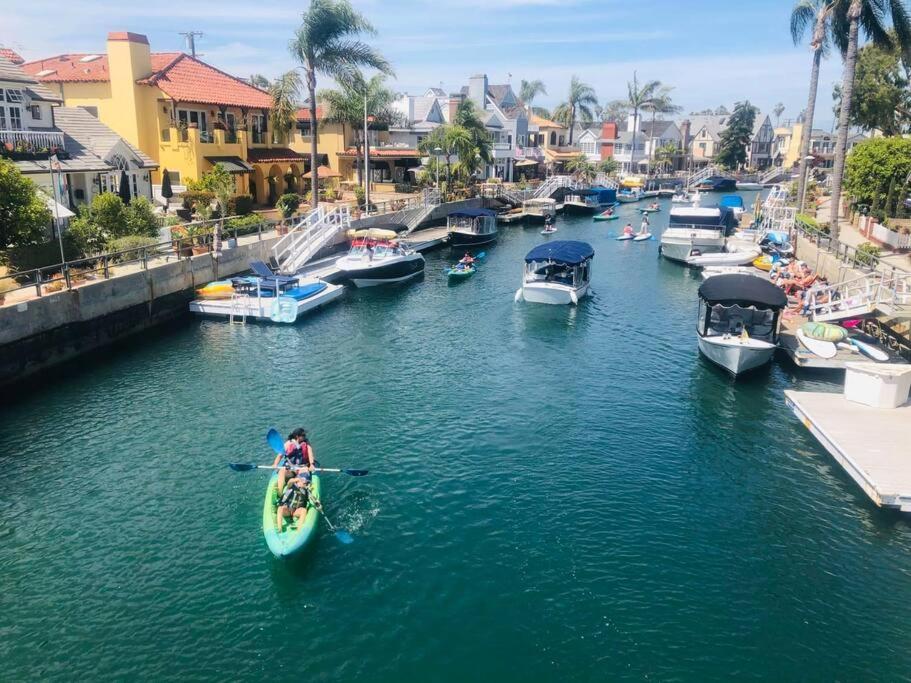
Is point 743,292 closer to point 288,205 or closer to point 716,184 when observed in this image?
point 288,205

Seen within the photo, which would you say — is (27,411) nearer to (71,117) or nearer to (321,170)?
(71,117)

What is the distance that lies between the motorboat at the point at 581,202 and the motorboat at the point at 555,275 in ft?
157

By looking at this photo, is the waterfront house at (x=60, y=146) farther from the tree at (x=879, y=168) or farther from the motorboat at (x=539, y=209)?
the tree at (x=879, y=168)

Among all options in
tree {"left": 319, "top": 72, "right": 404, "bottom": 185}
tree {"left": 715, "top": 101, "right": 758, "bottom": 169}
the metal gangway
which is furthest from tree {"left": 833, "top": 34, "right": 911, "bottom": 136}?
tree {"left": 715, "top": 101, "right": 758, "bottom": 169}

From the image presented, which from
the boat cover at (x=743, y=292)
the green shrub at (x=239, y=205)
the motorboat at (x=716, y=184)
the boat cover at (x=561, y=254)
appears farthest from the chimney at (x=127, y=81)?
the motorboat at (x=716, y=184)

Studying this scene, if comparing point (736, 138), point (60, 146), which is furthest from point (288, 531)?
point (736, 138)

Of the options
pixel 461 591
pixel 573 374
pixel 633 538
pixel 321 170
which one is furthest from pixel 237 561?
pixel 321 170

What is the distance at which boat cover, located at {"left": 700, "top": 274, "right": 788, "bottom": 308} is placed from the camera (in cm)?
2830

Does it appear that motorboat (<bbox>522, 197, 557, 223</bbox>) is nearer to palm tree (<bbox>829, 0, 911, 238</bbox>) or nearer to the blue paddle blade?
palm tree (<bbox>829, 0, 911, 238</bbox>)

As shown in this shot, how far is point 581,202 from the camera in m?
88.7

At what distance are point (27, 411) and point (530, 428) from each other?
17982mm

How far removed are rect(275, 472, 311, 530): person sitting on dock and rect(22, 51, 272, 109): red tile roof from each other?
43666 mm

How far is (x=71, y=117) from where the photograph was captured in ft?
149

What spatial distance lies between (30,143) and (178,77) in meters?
18.9
